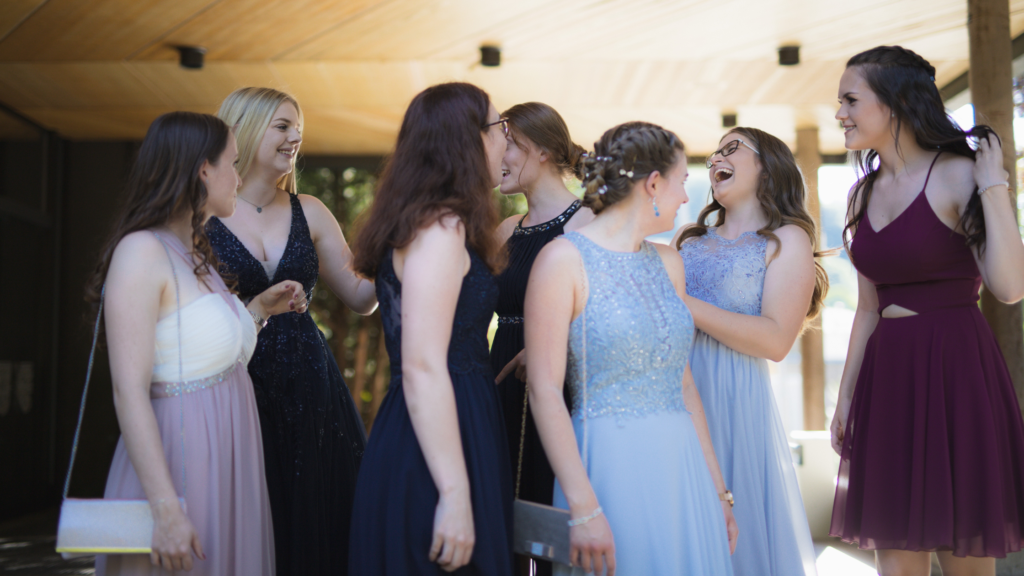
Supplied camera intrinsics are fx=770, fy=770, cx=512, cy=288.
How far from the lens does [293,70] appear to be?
448 cm

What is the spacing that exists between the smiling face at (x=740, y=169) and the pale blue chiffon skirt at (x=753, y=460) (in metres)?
0.48

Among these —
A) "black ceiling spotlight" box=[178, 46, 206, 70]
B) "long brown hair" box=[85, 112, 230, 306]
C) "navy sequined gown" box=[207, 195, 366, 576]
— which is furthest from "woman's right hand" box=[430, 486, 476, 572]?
"black ceiling spotlight" box=[178, 46, 206, 70]

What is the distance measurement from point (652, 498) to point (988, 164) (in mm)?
1260

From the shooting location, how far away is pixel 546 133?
2.47 metres

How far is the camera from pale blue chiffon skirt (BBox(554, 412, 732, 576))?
1.66 m

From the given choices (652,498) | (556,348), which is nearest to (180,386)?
(556,348)

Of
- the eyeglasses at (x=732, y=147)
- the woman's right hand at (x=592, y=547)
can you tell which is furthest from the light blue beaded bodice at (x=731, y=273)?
the woman's right hand at (x=592, y=547)

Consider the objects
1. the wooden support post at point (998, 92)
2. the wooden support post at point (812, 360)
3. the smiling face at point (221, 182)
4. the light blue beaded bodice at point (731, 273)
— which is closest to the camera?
the smiling face at point (221, 182)

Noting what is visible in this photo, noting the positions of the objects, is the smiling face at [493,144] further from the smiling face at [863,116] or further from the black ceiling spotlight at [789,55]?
the black ceiling spotlight at [789,55]

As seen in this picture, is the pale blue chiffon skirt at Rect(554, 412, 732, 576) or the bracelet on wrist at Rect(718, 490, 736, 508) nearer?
the pale blue chiffon skirt at Rect(554, 412, 732, 576)

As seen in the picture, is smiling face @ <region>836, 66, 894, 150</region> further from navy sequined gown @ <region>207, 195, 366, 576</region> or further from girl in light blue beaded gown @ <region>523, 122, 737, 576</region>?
navy sequined gown @ <region>207, 195, 366, 576</region>

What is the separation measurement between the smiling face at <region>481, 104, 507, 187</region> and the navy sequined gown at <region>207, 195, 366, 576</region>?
91 cm

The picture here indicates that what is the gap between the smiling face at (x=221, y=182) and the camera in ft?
6.02

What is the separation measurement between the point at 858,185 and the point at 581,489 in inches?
55.9
